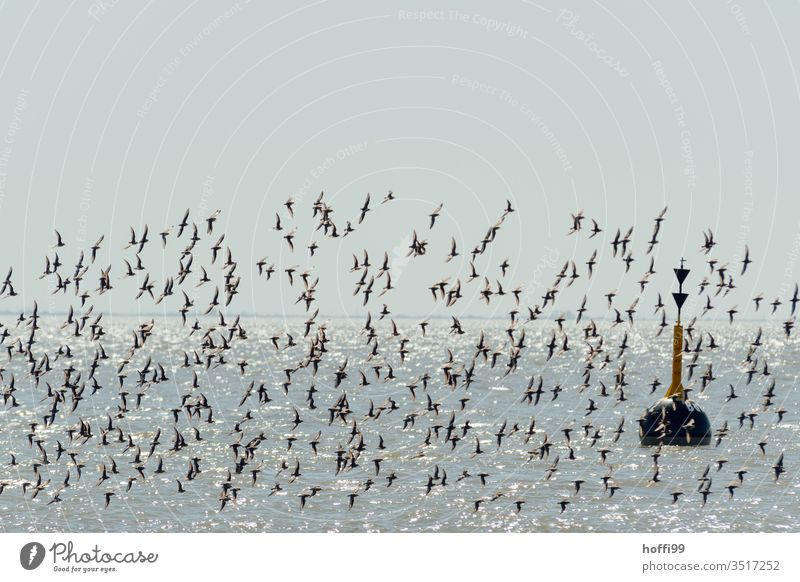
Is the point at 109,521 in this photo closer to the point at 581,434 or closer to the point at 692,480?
the point at 692,480

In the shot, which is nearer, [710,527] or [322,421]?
[710,527]
